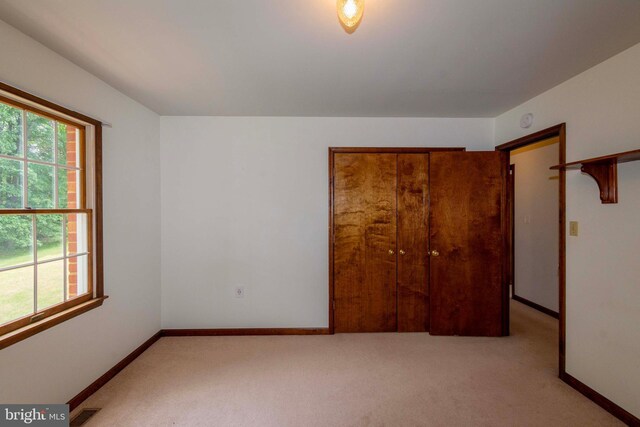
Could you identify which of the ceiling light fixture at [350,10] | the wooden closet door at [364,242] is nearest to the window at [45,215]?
the ceiling light fixture at [350,10]

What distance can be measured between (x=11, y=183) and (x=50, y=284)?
69 cm

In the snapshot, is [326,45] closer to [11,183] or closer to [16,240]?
[11,183]

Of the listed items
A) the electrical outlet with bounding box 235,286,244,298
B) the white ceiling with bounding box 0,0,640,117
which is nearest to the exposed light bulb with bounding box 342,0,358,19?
the white ceiling with bounding box 0,0,640,117

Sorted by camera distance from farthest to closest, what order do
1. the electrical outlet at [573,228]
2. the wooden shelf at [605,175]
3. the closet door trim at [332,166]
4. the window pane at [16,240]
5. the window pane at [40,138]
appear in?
1. the closet door trim at [332,166]
2. the electrical outlet at [573,228]
3. the wooden shelf at [605,175]
4. the window pane at [40,138]
5. the window pane at [16,240]

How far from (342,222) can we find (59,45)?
8.49ft

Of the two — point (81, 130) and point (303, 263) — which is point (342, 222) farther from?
point (81, 130)

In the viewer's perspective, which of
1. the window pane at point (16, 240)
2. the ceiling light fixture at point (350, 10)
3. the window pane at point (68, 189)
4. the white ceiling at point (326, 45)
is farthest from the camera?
the window pane at point (68, 189)

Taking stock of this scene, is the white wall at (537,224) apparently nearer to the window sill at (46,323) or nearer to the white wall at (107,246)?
the white wall at (107,246)

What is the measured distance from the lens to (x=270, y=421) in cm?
179

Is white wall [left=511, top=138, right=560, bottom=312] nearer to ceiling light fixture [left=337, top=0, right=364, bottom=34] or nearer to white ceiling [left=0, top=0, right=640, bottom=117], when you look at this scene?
white ceiling [left=0, top=0, right=640, bottom=117]

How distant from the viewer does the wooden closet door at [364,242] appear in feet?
9.98

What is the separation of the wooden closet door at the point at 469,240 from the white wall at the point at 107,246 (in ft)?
9.87

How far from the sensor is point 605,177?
6.07 feet

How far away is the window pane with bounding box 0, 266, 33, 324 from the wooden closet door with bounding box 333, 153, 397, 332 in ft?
7.82
